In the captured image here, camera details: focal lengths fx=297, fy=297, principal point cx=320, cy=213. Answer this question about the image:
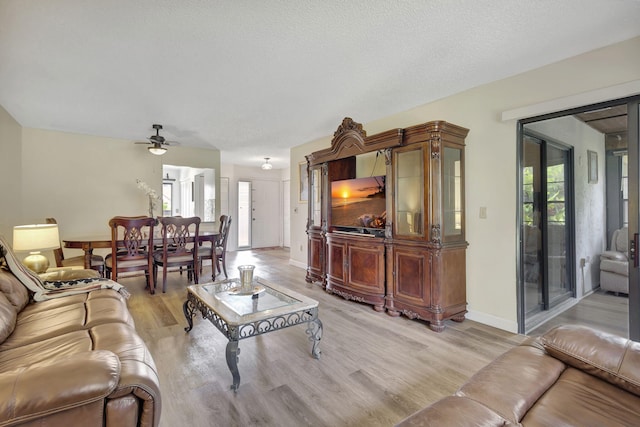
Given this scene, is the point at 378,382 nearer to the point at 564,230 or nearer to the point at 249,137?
the point at 564,230

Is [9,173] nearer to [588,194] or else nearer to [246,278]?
[246,278]

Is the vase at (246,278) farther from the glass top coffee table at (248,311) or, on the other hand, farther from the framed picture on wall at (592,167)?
the framed picture on wall at (592,167)

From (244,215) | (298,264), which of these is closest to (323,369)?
(298,264)

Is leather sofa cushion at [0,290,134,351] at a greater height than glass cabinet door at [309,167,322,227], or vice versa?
glass cabinet door at [309,167,322,227]

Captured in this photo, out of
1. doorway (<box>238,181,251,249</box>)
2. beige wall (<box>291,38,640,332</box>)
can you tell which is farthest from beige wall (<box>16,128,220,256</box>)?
beige wall (<box>291,38,640,332</box>)

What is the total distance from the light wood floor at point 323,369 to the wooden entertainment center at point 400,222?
0.33 meters

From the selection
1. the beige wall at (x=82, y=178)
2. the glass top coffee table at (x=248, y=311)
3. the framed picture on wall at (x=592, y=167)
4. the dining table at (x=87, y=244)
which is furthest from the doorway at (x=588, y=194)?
the beige wall at (x=82, y=178)

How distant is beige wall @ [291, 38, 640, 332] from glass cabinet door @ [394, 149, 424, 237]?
552 mm

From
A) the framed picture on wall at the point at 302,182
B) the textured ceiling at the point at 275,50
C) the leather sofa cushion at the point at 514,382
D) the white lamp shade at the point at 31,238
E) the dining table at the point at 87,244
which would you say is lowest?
the leather sofa cushion at the point at 514,382

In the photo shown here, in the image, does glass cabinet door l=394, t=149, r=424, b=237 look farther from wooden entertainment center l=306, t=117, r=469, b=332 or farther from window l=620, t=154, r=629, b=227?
window l=620, t=154, r=629, b=227

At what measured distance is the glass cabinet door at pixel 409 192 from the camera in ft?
10.0

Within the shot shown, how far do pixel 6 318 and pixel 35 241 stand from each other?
4.45 ft

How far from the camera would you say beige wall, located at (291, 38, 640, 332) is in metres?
2.60

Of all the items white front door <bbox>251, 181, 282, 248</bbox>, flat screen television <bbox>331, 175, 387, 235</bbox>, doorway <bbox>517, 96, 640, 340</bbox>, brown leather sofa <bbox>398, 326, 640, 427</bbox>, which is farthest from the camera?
white front door <bbox>251, 181, 282, 248</bbox>
